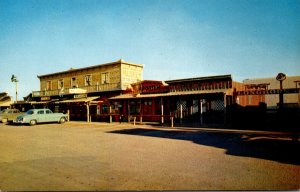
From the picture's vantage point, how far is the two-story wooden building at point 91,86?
27.8m

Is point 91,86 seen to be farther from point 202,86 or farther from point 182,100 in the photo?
point 202,86

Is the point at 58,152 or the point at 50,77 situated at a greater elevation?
the point at 50,77

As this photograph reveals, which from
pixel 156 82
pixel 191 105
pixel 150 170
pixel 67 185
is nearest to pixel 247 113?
pixel 191 105

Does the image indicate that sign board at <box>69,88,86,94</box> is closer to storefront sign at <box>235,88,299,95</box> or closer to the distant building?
the distant building

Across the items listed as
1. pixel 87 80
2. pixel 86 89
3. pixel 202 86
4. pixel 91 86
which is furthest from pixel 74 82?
pixel 202 86

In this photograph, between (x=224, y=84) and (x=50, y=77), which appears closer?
(x=224, y=84)

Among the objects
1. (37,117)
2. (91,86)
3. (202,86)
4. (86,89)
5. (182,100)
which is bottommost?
(37,117)

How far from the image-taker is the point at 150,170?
6.74m

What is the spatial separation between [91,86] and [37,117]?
774 centimetres

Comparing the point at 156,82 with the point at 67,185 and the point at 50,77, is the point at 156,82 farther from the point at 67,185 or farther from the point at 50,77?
the point at 67,185

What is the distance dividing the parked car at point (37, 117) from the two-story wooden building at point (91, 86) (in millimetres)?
2942

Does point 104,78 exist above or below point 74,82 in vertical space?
above

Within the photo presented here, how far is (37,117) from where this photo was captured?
2409 centimetres

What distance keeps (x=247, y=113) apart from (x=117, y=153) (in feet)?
37.8
